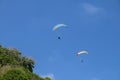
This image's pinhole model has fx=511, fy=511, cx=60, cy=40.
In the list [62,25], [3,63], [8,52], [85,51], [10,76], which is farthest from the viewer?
[8,52]

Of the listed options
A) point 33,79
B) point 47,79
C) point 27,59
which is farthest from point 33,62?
point 33,79

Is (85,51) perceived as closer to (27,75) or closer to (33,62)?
(27,75)

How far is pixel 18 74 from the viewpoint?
95.1 meters

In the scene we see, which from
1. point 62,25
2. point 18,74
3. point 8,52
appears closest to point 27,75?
point 18,74

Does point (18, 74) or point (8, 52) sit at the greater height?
point (8, 52)

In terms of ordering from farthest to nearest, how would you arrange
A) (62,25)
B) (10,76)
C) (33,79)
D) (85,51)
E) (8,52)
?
1. (8,52)
2. (33,79)
3. (10,76)
4. (85,51)
5. (62,25)

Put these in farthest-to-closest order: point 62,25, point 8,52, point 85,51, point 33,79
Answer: point 8,52, point 33,79, point 85,51, point 62,25

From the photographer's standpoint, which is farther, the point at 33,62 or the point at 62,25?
the point at 33,62

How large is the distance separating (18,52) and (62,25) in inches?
2158

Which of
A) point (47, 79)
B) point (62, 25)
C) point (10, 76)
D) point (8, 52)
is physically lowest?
point (62, 25)

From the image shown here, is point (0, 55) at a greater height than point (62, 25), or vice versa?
point (0, 55)

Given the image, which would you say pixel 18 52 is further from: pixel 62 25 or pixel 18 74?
pixel 62 25

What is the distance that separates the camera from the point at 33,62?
394ft

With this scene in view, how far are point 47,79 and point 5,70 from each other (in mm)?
14857
